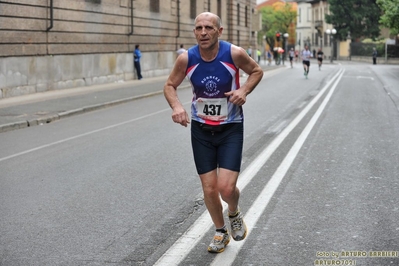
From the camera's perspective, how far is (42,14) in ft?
82.7

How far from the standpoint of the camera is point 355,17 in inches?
3388

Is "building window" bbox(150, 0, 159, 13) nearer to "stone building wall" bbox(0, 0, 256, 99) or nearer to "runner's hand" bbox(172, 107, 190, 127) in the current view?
"stone building wall" bbox(0, 0, 256, 99)

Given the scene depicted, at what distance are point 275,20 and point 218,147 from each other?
120m

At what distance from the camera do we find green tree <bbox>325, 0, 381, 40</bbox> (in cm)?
8625

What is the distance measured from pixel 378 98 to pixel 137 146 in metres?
12.9

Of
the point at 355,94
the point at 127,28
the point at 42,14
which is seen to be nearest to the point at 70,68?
the point at 42,14

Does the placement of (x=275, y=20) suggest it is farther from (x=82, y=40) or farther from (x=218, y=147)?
(x=218, y=147)

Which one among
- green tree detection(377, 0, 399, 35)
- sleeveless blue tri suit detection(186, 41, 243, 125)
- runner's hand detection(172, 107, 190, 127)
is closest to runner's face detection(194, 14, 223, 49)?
sleeveless blue tri suit detection(186, 41, 243, 125)

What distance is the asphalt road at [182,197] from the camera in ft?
17.9

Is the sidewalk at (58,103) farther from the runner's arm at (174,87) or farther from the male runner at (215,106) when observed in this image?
the male runner at (215,106)

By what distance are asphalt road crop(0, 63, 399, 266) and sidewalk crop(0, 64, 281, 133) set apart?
1.75 metres

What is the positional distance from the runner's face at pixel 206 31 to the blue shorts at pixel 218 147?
2.04 ft

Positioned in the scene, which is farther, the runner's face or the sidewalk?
the sidewalk

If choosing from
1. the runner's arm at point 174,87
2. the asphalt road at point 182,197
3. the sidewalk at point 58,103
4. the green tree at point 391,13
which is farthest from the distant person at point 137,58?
the runner's arm at point 174,87
